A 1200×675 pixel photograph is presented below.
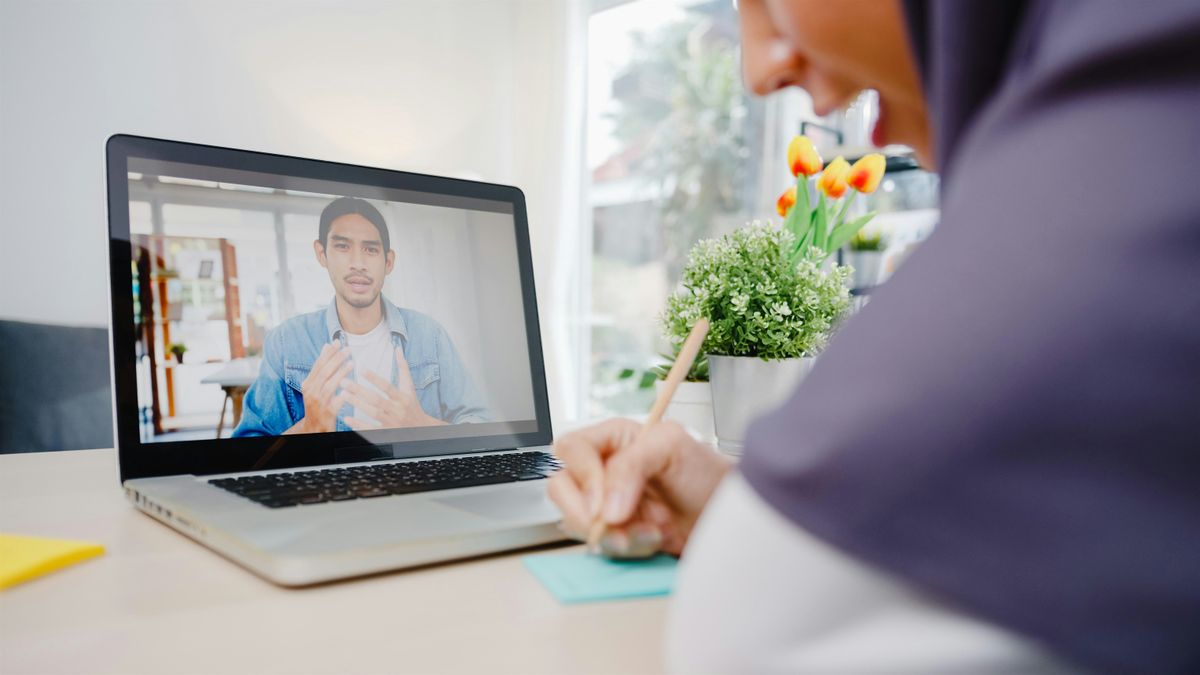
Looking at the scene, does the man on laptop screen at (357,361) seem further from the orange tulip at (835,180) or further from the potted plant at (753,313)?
the orange tulip at (835,180)

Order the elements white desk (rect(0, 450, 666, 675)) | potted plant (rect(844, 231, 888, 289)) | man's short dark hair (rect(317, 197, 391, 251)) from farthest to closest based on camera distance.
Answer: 1. potted plant (rect(844, 231, 888, 289))
2. man's short dark hair (rect(317, 197, 391, 251))
3. white desk (rect(0, 450, 666, 675))

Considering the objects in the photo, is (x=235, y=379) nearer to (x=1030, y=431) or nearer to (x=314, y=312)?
(x=314, y=312)

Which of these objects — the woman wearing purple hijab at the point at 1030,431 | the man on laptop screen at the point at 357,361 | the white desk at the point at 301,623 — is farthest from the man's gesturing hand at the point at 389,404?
the woman wearing purple hijab at the point at 1030,431

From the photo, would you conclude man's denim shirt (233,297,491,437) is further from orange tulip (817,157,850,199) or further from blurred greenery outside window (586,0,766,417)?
blurred greenery outside window (586,0,766,417)

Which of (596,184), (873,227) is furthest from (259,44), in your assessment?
(873,227)

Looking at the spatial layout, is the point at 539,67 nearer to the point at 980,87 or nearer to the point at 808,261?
the point at 808,261

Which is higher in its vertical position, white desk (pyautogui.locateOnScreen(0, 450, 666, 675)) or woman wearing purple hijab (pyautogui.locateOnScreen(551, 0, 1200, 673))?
woman wearing purple hijab (pyautogui.locateOnScreen(551, 0, 1200, 673))

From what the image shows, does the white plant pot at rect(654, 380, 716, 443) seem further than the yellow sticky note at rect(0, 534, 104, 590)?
Yes

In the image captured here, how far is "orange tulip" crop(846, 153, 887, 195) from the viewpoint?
1.16 meters

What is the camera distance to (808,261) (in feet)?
3.47

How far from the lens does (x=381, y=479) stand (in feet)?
2.35

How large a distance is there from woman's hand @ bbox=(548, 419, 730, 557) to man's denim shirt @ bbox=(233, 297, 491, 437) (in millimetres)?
361

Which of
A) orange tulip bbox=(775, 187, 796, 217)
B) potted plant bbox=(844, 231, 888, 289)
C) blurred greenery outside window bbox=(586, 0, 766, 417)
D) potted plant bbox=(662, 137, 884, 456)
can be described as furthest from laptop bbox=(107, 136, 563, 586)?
blurred greenery outside window bbox=(586, 0, 766, 417)

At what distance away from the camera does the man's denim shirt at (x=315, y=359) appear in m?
0.80
